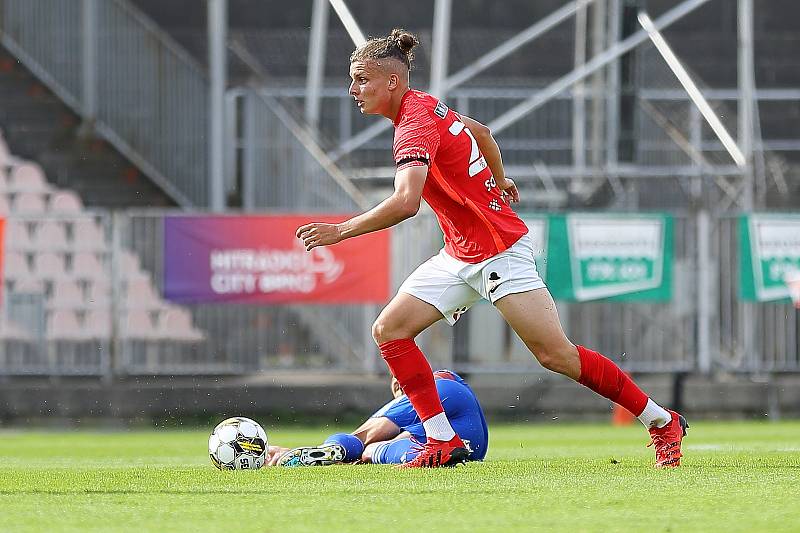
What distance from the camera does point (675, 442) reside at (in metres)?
8.09

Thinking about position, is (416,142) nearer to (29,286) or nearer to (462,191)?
Answer: (462,191)

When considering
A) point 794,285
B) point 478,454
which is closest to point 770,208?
point 794,285

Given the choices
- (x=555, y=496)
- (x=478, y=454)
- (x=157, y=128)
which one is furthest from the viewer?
(x=157, y=128)

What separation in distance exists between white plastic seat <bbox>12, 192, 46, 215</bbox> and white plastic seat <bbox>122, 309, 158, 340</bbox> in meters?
3.44

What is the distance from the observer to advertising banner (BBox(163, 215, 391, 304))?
15.3 meters

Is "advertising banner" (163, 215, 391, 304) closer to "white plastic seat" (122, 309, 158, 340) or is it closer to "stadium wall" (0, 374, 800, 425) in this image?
"white plastic seat" (122, 309, 158, 340)

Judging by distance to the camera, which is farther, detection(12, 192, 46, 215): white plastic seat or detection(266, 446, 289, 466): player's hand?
detection(12, 192, 46, 215): white plastic seat

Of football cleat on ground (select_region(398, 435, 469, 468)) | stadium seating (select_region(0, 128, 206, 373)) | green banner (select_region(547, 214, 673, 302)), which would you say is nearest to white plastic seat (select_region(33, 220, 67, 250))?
stadium seating (select_region(0, 128, 206, 373))

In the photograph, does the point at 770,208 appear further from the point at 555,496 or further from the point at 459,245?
the point at 555,496

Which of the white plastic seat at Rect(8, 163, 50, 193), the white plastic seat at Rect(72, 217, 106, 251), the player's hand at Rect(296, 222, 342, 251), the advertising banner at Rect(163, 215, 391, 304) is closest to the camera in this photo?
the player's hand at Rect(296, 222, 342, 251)

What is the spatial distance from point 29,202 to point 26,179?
0.36 m

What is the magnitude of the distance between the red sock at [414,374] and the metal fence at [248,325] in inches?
291

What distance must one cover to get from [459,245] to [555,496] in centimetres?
195

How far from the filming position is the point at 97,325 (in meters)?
15.7
